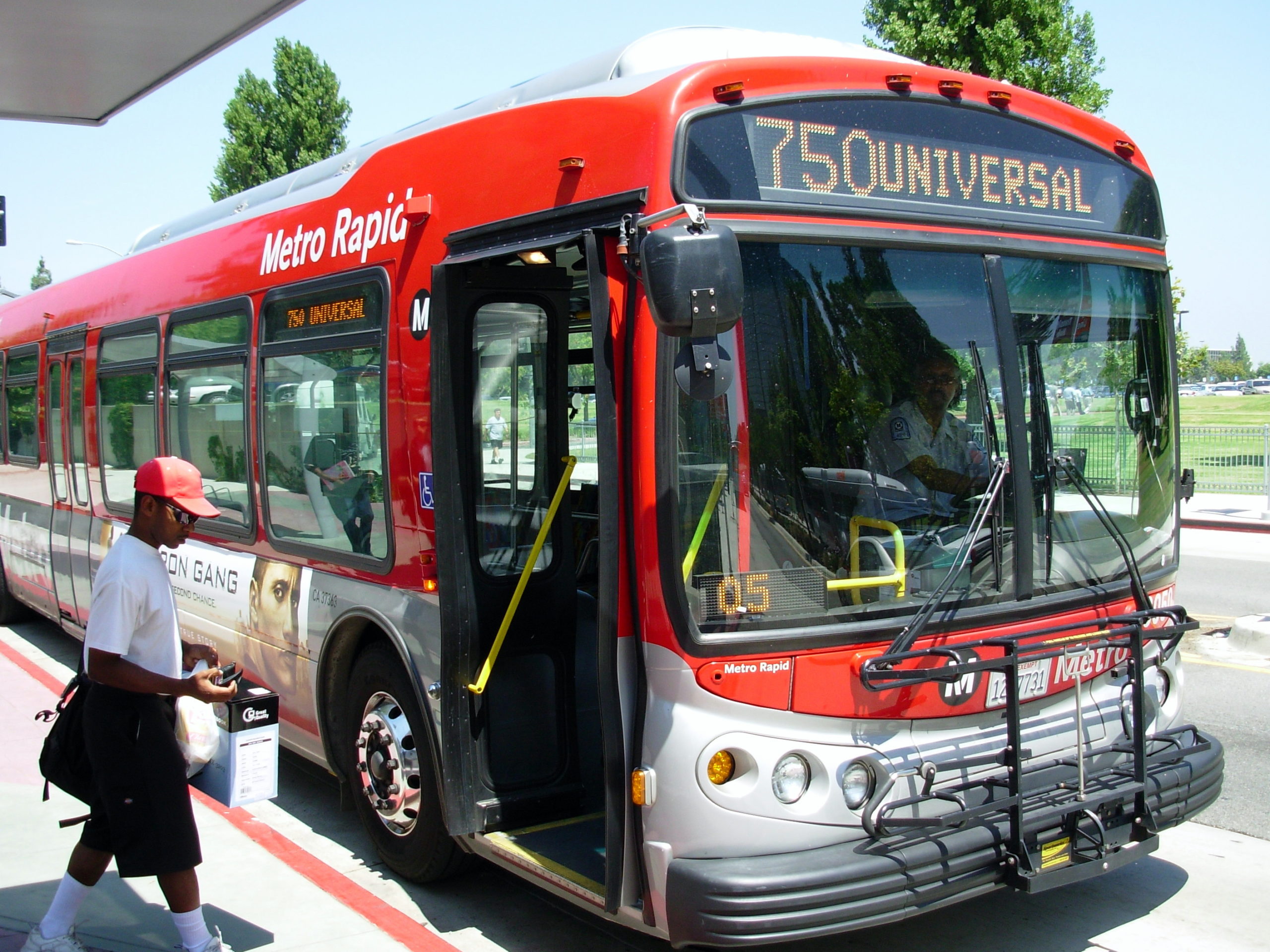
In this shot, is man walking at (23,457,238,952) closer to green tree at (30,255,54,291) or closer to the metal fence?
the metal fence

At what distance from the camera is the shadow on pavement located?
4.42 meters

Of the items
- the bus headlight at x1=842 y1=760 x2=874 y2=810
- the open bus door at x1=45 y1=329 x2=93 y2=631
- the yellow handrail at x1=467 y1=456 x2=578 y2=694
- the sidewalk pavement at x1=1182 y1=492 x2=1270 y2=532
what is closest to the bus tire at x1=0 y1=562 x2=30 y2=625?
the open bus door at x1=45 y1=329 x2=93 y2=631

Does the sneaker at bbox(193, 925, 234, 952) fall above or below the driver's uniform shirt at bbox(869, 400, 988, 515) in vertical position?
below

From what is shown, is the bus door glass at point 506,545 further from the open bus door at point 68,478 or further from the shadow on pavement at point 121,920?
the open bus door at point 68,478

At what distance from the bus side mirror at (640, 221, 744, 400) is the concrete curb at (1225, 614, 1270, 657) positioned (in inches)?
300

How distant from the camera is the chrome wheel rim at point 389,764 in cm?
498

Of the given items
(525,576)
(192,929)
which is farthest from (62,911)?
(525,576)

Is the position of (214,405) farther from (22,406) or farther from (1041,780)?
(22,406)

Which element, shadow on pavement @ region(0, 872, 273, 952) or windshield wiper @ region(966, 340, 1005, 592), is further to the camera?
shadow on pavement @ region(0, 872, 273, 952)

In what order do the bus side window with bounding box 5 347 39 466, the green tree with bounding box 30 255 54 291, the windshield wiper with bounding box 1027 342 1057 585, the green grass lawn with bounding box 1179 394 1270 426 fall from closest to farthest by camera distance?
the windshield wiper with bounding box 1027 342 1057 585, the bus side window with bounding box 5 347 39 466, the green grass lawn with bounding box 1179 394 1270 426, the green tree with bounding box 30 255 54 291

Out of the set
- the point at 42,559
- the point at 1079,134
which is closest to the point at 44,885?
the point at 1079,134

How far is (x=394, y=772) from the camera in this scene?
5051 mm

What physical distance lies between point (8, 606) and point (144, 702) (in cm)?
945

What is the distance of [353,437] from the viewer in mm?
5387
